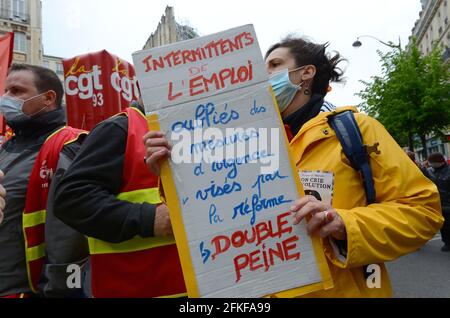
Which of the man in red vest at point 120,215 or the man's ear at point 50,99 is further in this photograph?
the man's ear at point 50,99

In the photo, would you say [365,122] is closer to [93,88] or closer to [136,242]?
[136,242]

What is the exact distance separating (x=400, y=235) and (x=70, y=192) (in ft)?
4.21

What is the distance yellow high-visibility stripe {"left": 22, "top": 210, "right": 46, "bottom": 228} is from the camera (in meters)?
2.08

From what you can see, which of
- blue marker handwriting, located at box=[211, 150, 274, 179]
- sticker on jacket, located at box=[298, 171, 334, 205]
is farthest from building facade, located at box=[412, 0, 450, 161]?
blue marker handwriting, located at box=[211, 150, 274, 179]

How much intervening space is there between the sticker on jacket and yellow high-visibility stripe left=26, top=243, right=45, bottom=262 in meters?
1.47

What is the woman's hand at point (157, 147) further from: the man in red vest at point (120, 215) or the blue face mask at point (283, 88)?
the blue face mask at point (283, 88)

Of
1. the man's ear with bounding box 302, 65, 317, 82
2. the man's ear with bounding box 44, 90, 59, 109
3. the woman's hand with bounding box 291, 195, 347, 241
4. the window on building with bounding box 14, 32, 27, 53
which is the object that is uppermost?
the window on building with bounding box 14, 32, 27, 53

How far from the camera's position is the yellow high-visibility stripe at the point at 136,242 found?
169 centimetres

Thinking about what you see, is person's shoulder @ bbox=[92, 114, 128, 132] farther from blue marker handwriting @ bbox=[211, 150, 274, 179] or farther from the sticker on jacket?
the sticker on jacket

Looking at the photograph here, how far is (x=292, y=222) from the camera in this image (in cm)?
131

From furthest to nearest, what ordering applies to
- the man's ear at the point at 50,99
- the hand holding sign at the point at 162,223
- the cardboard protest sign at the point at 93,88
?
the cardboard protest sign at the point at 93,88 → the man's ear at the point at 50,99 → the hand holding sign at the point at 162,223

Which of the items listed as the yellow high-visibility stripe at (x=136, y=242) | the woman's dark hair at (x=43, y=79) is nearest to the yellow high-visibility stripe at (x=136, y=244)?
the yellow high-visibility stripe at (x=136, y=242)

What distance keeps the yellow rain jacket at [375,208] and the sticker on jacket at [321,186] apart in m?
0.02
